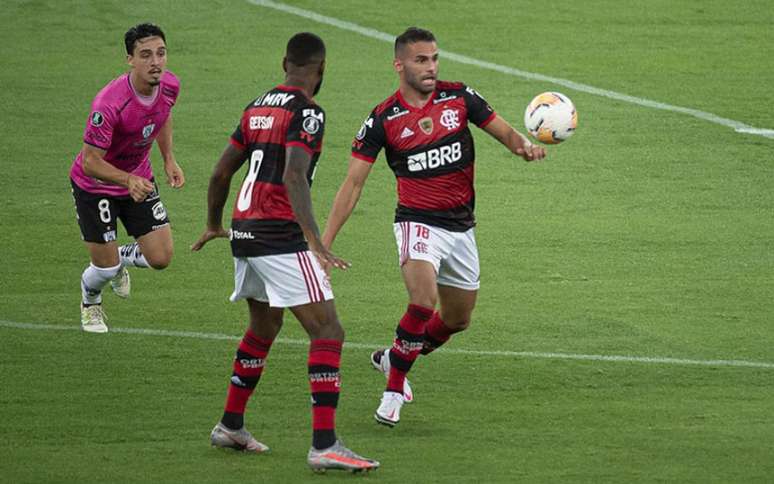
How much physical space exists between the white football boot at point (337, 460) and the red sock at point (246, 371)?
67cm

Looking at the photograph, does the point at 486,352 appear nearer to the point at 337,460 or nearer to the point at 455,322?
the point at 455,322

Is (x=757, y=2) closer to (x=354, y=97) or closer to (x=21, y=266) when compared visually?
(x=354, y=97)

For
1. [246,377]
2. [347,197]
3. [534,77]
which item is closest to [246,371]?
[246,377]

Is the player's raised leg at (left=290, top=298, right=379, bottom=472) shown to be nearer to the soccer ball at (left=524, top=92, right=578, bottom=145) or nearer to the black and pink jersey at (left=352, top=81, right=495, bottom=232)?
the black and pink jersey at (left=352, top=81, right=495, bottom=232)

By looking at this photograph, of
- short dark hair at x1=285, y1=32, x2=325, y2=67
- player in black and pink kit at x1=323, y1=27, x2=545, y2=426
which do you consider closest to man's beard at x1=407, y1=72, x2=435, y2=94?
player in black and pink kit at x1=323, y1=27, x2=545, y2=426

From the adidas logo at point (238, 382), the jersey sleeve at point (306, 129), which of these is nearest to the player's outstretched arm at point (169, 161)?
the adidas logo at point (238, 382)

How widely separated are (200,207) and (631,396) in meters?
7.44

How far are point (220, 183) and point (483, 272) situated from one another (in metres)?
5.40

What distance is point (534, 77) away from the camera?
71.8ft

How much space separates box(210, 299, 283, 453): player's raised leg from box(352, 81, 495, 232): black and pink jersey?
1499 millimetres

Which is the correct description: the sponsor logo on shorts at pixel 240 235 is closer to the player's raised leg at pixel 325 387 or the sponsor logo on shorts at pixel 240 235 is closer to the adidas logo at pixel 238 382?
the player's raised leg at pixel 325 387

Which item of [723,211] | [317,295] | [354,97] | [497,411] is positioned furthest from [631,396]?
[354,97]

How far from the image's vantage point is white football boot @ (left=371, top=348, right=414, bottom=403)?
33.8 feet

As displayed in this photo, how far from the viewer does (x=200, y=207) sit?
Answer: 54.6 ft
